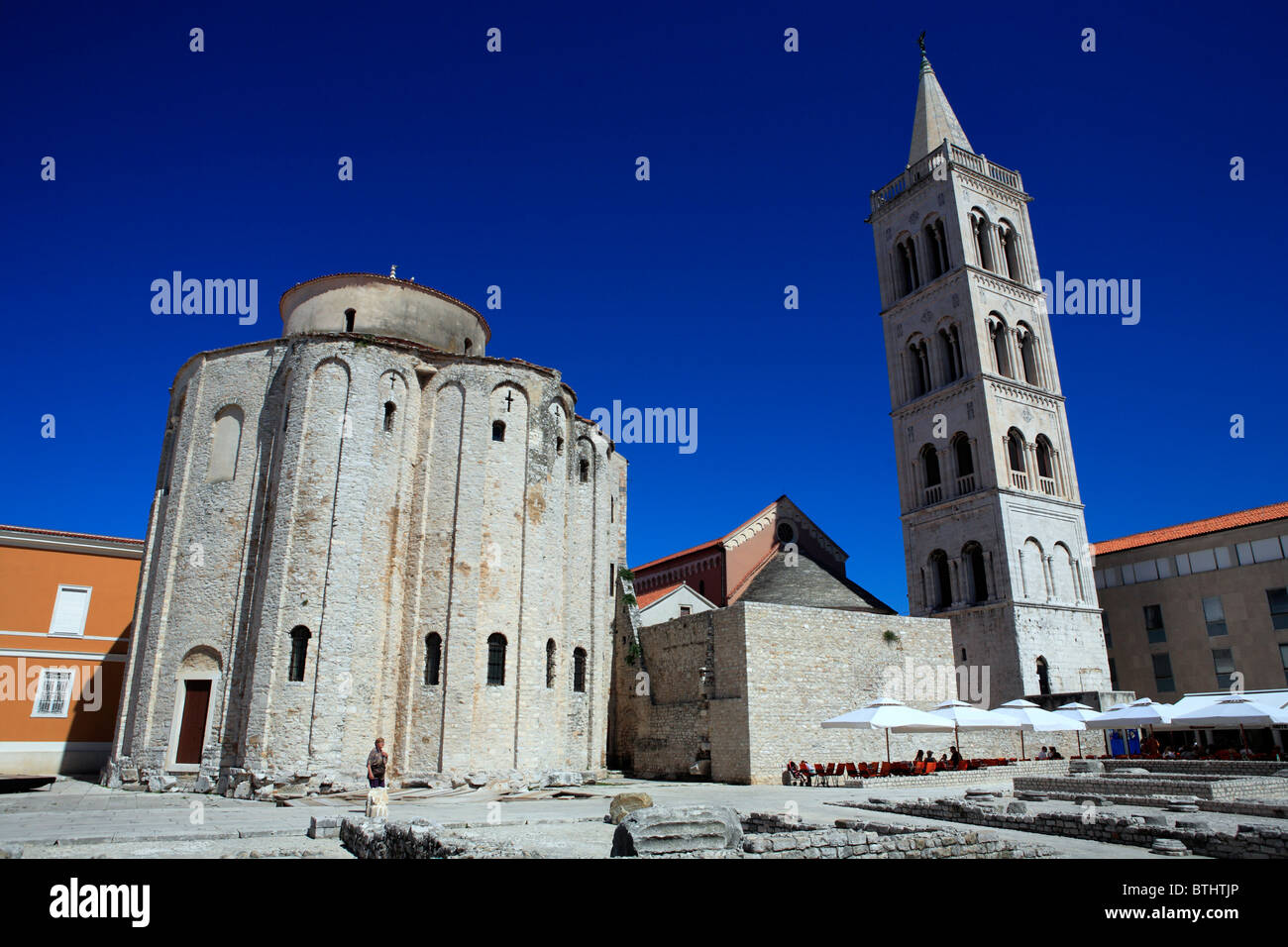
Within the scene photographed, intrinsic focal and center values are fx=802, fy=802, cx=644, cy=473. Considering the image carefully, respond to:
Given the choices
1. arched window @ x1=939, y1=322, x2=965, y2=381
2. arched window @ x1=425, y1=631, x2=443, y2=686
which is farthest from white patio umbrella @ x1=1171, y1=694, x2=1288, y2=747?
arched window @ x1=425, y1=631, x2=443, y2=686

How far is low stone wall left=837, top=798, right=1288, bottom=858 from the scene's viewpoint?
9492mm

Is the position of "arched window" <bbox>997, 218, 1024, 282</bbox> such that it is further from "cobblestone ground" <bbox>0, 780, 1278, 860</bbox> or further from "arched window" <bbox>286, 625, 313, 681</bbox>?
"arched window" <bbox>286, 625, 313, 681</bbox>

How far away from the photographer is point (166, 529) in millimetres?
25484

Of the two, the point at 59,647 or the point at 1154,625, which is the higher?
the point at 1154,625

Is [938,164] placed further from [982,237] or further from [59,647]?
[59,647]

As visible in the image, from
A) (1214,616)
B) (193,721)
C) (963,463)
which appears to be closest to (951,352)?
(963,463)

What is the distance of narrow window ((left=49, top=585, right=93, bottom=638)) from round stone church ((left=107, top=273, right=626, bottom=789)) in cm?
612

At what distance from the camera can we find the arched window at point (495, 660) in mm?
24438

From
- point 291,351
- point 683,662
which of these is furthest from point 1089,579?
point 291,351

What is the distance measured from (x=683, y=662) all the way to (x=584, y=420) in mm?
9860

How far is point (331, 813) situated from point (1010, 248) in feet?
136

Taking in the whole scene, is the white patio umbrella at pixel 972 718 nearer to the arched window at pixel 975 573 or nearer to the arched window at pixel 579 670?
the arched window at pixel 579 670

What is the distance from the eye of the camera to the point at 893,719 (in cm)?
2119
